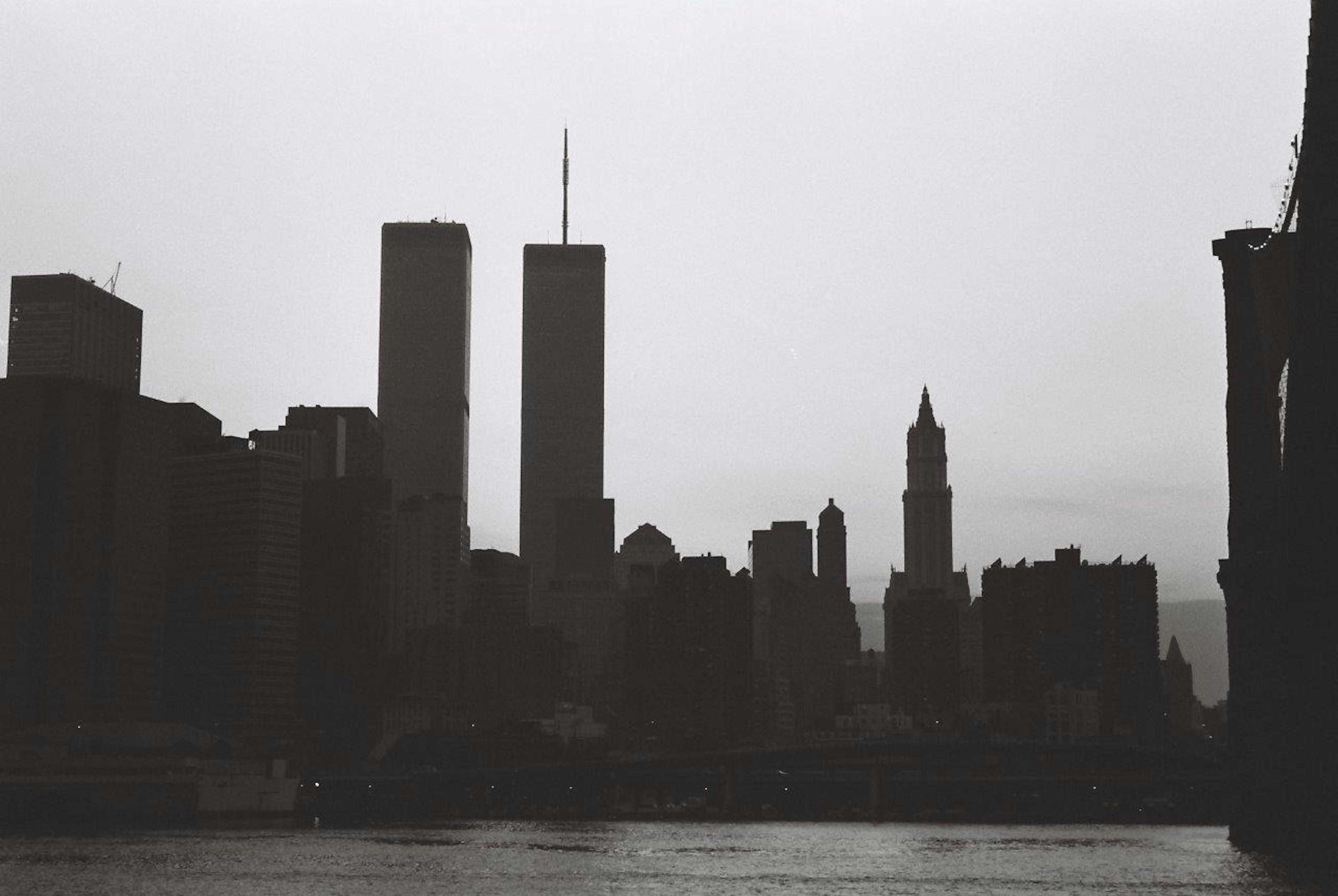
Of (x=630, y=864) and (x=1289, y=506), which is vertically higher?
(x=1289, y=506)

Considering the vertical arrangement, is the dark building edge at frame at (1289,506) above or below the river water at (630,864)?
above

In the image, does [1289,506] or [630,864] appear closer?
[1289,506]

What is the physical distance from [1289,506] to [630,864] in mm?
68667

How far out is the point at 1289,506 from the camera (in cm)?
4241

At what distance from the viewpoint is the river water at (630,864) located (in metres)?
83.7

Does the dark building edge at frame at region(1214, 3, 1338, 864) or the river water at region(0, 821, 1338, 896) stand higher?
the dark building edge at frame at region(1214, 3, 1338, 864)

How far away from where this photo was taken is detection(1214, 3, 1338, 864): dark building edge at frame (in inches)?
1140

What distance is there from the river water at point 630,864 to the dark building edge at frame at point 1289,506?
3719mm

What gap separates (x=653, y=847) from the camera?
126 meters

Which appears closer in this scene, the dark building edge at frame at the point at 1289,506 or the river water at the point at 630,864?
the dark building edge at frame at the point at 1289,506

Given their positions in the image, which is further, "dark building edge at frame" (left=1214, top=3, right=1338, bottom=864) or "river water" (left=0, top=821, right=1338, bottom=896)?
"river water" (left=0, top=821, right=1338, bottom=896)

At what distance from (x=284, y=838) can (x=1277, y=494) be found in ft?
287

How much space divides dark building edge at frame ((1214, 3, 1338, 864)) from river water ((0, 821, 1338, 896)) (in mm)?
3719

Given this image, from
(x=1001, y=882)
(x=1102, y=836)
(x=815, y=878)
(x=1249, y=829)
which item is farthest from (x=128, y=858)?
(x=1102, y=836)
